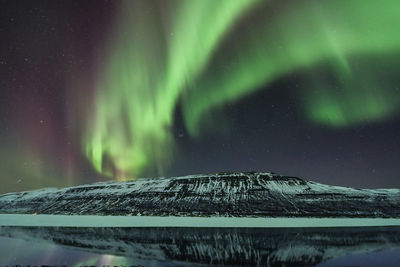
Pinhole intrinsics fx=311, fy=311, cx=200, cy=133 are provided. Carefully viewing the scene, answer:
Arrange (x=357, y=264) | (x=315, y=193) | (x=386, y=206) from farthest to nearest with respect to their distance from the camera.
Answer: (x=315, y=193) < (x=386, y=206) < (x=357, y=264)

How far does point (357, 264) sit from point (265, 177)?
148m

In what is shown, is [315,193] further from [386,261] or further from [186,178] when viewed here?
[386,261]

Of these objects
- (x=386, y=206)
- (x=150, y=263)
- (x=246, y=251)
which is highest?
(x=150, y=263)

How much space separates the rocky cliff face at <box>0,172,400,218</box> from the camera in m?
105

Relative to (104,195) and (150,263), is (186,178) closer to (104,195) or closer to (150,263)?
(104,195)

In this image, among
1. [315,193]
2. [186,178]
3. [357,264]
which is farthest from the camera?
[186,178]

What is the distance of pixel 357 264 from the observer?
2264 cm

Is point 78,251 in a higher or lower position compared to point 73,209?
higher

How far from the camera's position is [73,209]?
13862 cm

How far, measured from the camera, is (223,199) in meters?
131

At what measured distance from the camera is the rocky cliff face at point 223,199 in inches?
4131

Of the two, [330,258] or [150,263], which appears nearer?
[150,263]

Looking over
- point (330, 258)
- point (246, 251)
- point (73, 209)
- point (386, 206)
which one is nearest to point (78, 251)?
point (246, 251)

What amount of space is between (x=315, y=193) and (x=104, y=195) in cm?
10378
